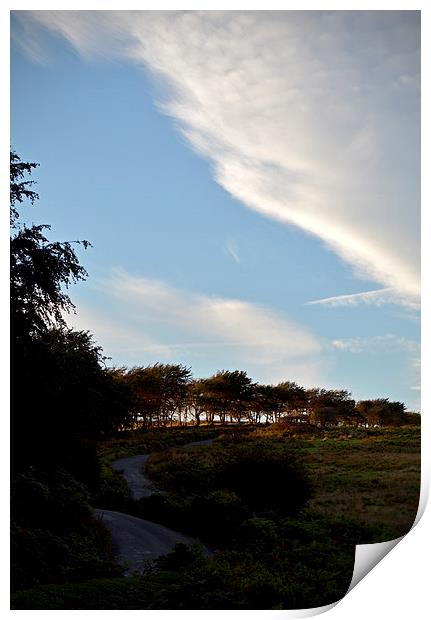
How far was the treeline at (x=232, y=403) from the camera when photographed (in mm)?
10914

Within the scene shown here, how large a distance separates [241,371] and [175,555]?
3.62 m

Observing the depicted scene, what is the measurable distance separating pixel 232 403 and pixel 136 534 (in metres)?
3.50

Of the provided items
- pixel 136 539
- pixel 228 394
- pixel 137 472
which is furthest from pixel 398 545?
pixel 137 472

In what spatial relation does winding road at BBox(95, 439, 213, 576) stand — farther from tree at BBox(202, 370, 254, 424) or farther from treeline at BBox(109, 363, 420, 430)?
tree at BBox(202, 370, 254, 424)

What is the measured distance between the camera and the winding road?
8117 millimetres

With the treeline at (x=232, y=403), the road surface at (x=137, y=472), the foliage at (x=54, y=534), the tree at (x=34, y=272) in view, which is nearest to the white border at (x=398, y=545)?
the foliage at (x=54, y=534)

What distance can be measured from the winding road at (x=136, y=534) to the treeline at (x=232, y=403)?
1216 mm

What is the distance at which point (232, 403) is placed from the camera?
11633mm

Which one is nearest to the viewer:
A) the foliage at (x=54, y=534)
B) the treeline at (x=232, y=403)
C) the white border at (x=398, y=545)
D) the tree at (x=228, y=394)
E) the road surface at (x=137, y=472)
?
the foliage at (x=54, y=534)

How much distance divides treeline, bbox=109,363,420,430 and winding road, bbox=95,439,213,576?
122 cm

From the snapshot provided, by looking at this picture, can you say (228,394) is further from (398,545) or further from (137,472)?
(398,545)

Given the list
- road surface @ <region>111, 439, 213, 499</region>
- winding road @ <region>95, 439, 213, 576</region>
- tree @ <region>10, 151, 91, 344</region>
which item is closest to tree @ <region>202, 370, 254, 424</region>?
road surface @ <region>111, 439, 213, 499</region>

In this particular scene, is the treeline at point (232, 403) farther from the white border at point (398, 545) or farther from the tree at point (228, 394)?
the white border at point (398, 545)
